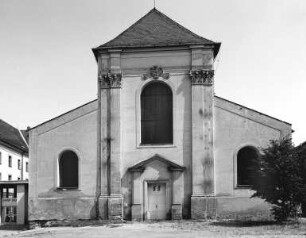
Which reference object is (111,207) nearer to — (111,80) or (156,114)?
(156,114)

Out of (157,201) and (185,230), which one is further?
(157,201)

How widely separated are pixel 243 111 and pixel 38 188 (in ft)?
39.5

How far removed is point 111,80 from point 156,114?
123 inches

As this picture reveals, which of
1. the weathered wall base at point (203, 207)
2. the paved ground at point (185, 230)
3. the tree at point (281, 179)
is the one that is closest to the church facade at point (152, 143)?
the weathered wall base at point (203, 207)

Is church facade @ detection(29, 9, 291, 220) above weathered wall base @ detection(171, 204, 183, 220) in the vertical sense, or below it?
above

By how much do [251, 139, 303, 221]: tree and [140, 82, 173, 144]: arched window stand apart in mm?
5787

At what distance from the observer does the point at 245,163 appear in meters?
25.2

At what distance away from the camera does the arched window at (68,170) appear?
1019 inches

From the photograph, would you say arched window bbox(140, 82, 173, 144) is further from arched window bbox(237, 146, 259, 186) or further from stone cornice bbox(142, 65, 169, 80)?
arched window bbox(237, 146, 259, 186)

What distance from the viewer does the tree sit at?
2116cm

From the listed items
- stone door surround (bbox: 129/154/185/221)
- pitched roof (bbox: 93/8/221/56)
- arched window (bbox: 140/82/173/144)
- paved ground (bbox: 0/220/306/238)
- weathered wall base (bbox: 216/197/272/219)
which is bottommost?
paved ground (bbox: 0/220/306/238)

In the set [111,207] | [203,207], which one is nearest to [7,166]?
[111,207]

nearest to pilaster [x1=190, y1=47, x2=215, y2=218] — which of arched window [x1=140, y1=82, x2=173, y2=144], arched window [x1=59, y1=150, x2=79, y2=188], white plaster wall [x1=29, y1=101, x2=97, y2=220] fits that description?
arched window [x1=140, y1=82, x2=173, y2=144]

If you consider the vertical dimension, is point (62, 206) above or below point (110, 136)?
below
